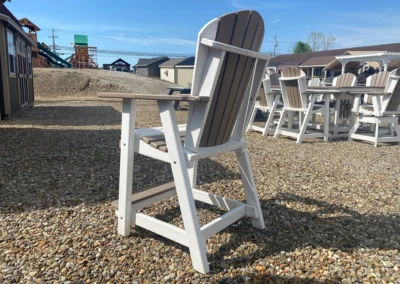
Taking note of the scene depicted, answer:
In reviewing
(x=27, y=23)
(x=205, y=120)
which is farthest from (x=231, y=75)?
(x=27, y=23)

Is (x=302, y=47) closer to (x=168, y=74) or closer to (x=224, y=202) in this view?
(x=168, y=74)

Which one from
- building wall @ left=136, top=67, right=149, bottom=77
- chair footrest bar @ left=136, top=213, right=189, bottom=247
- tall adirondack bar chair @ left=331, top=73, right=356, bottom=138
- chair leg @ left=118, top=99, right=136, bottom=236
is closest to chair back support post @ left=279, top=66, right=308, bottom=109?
tall adirondack bar chair @ left=331, top=73, right=356, bottom=138

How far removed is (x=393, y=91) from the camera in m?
4.80

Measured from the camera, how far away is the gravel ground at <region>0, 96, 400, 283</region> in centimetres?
165

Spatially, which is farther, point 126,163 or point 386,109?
point 386,109

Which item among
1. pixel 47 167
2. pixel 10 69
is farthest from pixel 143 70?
pixel 47 167

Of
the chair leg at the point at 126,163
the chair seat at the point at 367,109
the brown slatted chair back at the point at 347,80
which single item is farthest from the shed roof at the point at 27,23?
the chair leg at the point at 126,163

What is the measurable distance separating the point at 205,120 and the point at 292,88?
12.8ft

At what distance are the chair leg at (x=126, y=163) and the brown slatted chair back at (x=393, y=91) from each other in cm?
445

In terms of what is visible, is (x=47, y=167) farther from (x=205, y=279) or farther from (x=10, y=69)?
(x=10, y=69)

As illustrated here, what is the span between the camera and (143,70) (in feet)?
133

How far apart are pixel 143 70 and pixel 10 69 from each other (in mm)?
34112

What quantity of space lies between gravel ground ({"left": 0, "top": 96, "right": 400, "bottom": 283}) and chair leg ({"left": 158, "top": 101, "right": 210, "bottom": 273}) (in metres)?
0.11

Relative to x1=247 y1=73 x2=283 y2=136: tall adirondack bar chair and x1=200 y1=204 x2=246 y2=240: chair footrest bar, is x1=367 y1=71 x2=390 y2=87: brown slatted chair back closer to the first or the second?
x1=247 y1=73 x2=283 y2=136: tall adirondack bar chair
